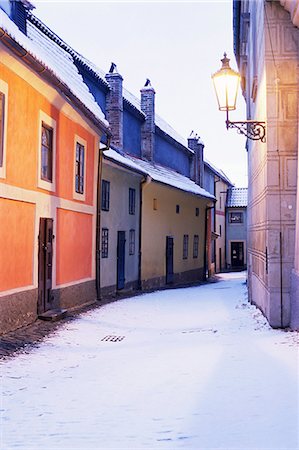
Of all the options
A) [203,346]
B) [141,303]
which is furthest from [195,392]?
[141,303]

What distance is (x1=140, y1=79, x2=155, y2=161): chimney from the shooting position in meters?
22.8

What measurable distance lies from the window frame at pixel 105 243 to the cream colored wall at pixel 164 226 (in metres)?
3.90

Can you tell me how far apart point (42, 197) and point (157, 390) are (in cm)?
573

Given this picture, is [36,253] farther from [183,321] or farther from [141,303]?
[141,303]

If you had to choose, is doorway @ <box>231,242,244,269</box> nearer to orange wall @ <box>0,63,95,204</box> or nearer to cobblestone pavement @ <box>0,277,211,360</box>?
orange wall @ <box>0,63,95,204</box>

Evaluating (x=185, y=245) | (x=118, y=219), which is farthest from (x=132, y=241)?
(x=185, y=245)

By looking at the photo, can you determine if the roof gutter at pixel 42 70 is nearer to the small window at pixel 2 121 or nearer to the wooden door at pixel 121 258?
the small window at pixel 2 121

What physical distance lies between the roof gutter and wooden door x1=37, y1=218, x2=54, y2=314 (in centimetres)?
254

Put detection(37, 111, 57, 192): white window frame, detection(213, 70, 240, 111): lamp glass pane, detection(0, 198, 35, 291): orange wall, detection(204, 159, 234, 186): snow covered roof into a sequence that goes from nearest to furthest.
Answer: detection(0, 198, 35, 291): orange wall < detection(213, 70, 240, 111): lamp glass pane < detection(37, 111, 57, 192): white window frame < detection(204, 159, 234, 186): snow covered roof

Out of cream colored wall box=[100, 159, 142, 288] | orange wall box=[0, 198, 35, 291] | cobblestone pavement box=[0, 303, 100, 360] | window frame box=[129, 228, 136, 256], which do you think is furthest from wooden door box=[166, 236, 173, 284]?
orange wall box=[0, 198, 35, 291]

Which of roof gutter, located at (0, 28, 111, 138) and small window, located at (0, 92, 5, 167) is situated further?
small window, located at (0, 92, 5, 167)

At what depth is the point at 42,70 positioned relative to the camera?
27.3ft

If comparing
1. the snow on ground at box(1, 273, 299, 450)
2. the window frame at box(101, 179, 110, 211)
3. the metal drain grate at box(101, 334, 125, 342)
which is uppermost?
the window frame at box(101, 179, 110, 211)

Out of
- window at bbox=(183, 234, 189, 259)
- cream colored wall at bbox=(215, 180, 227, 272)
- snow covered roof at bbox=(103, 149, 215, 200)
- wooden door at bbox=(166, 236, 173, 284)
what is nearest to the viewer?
snow covered roof at bbox=(103, 149, 215, 200)
